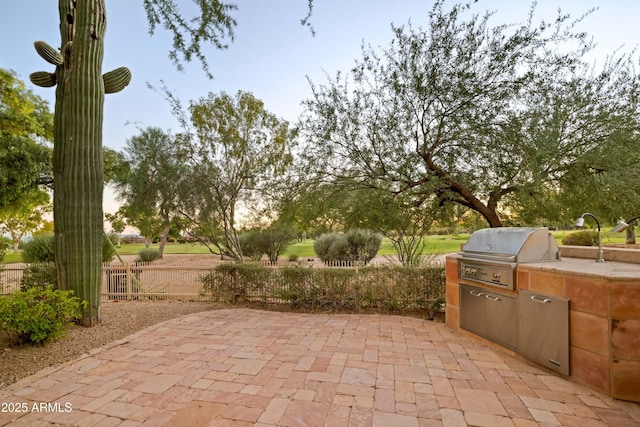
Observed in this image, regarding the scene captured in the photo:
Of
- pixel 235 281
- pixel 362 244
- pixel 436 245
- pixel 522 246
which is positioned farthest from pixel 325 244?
pixel 522 246

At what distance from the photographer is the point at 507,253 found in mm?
3324

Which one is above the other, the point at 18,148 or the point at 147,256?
the point at 18,148

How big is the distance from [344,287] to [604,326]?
3.56 meters

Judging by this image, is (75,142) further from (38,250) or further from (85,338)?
(38,250)

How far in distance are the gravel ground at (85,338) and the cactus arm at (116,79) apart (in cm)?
358

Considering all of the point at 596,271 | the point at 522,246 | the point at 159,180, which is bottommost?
the point at 596,271

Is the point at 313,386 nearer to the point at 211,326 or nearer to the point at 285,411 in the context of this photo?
the point at 285,411

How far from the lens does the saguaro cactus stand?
13.2ft

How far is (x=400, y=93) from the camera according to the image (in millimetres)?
5523

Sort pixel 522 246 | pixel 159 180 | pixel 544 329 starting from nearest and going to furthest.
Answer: pixel 544 329
pixel 522 246
pixel 159 180

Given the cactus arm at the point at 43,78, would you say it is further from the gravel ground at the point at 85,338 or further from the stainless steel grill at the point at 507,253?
the stainless steel grill at the point at 507,253

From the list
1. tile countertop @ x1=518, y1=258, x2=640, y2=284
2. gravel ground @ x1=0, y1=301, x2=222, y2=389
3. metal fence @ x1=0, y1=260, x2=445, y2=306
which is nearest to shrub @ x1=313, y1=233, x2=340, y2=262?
metal fence @ x1=0, y1=260, x2=445, y2=306

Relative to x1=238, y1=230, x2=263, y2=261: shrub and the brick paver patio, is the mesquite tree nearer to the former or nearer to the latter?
the brick paver patio

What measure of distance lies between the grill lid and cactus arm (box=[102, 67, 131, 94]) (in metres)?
5.86
